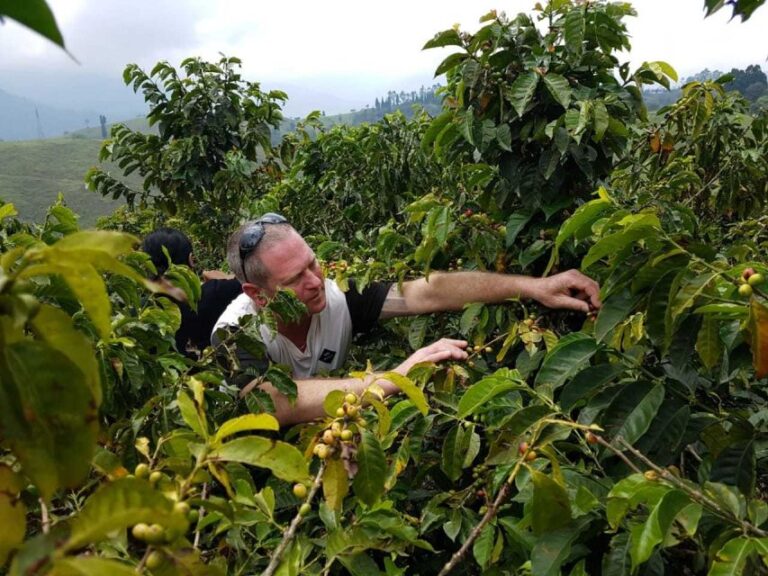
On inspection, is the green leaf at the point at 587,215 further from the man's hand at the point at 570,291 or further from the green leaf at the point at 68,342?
the green leaf at the point at 68,342

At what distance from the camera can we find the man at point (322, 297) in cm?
215

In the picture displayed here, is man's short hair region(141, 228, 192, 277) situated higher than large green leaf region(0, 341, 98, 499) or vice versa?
large green leaf region(0, 341, 98, 499)

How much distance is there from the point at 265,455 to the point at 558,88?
1705 mm

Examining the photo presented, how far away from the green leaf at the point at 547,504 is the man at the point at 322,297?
0.90 metres

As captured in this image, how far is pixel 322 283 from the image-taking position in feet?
9.55

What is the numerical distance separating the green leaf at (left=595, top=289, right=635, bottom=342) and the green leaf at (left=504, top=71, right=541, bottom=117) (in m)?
0.87

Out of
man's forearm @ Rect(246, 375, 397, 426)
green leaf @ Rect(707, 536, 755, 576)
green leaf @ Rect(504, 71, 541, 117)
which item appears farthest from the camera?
man's forearm @ Rect(246, 375, 397, 426)

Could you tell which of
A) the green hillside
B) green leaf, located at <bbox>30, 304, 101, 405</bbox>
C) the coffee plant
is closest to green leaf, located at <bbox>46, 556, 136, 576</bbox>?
the coffee plant

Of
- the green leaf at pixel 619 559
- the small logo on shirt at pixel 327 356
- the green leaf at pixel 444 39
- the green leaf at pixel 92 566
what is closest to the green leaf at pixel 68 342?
the green leaf at pixel 92 566

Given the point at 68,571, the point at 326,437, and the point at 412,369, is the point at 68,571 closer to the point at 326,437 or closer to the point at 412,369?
the point at 326,437

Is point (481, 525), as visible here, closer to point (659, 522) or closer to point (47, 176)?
point (659, 522)

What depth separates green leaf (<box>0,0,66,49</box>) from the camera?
0.43 metres

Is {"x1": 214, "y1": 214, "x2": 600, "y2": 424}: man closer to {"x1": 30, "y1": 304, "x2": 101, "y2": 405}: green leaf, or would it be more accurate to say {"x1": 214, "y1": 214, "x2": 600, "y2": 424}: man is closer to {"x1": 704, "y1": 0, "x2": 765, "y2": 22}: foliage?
{"x1": 704, "y1": 0, "x2": 765, "y2": 22}: foliage

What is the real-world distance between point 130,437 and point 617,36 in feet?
7.26
